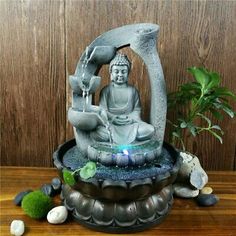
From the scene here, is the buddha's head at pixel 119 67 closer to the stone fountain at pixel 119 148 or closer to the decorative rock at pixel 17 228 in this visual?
the stone fountain at pixel 119 148

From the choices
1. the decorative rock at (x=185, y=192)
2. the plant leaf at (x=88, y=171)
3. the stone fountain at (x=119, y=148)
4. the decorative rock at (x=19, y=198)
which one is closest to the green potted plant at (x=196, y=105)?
the decorative rock at (x=185, y=192)

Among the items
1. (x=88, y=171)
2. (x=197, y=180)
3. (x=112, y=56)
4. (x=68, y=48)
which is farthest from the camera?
(x=68, y=48)

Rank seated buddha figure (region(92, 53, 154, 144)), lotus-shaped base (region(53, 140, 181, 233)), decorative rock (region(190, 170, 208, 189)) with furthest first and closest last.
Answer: decorative rock (region(190, 170, 208, 189)) → seated buddha figure (region(92, 53, 154, 144)) → lotus-shaped base (region(53, 140, 181, 233))

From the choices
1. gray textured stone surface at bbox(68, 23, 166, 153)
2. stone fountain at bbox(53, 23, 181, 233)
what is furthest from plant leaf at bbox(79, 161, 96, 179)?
gray textured stone surface at bbox(68, 23, 166, 153)

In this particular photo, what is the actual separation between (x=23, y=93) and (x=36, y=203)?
454mm

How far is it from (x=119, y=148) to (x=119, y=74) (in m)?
0.22

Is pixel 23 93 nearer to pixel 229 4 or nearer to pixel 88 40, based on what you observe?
pixel 88 40

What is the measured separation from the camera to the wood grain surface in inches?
45.1

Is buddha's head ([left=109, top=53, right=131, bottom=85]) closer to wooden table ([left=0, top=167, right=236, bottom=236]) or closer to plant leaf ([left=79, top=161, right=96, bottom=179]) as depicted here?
plant leaf ([left=79, top=161, right=96, bottom=179])

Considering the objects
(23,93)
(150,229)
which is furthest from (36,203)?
(23,93)

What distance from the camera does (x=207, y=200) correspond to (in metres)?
1.03

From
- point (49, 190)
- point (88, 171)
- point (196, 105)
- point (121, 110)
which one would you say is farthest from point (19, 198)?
point (196, 105)

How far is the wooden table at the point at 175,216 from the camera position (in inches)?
35.5

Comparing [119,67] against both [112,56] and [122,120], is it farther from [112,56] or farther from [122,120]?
[122,120]
